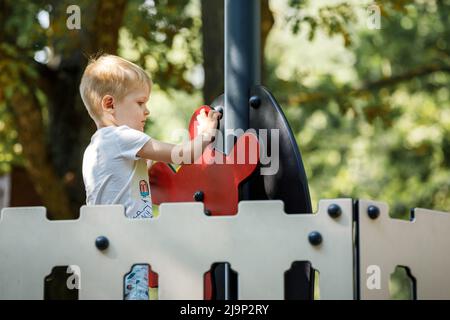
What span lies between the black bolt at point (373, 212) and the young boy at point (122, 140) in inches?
26.7

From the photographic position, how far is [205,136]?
2828 millimetres

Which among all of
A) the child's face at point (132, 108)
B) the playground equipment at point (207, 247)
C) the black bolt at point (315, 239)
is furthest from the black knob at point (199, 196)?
the black bolt at point (315, 239)

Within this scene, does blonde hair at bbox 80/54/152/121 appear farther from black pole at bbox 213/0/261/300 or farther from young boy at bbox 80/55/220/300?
black pole at bbox 213/0/261/300

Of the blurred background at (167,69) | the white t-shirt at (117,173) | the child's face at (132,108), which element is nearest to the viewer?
the white t-shirt at (117,173)

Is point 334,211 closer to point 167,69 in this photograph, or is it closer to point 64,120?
point 64,120

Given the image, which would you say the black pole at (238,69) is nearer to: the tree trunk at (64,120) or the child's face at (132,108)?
the child's face at (132,108)

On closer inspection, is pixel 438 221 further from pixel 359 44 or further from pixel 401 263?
pixel 359 44

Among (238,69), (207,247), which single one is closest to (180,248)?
(207,247)

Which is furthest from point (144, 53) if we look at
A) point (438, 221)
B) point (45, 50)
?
point (438, 221)

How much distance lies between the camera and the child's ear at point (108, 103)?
2.93 m

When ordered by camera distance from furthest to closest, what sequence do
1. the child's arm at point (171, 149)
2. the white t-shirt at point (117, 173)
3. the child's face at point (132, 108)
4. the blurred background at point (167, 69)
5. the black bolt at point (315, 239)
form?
the blurred background at point (167, 69)
the child's face at point (132, 108)
the white t-shirt at point (117, 173)
the child's arm at point (171, 149)
the black bolt at point (315, 239)

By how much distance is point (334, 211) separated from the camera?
228 centimetres

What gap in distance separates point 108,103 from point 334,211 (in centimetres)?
100

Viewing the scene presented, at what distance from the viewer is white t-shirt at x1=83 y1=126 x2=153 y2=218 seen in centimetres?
283
